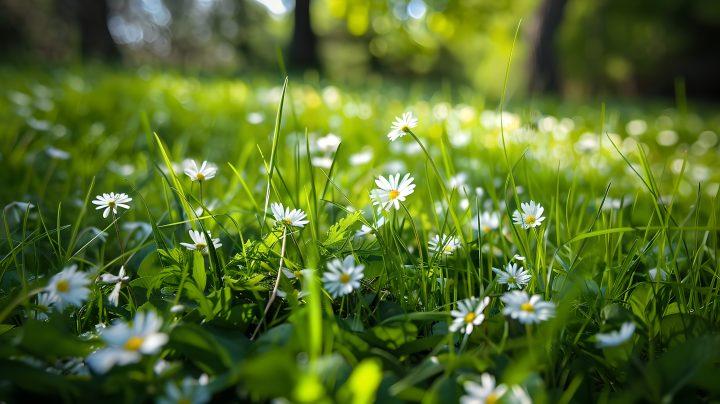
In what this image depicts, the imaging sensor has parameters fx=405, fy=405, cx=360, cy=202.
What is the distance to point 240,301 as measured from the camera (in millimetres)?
726

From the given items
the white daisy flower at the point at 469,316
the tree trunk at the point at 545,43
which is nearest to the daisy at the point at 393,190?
the white daisy flower at the point at 469,316

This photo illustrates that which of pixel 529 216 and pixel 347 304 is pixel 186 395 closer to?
pixel 347 304

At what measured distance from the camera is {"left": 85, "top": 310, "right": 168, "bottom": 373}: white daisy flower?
1.51 ft

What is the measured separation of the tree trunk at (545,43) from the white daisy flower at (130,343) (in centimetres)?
838

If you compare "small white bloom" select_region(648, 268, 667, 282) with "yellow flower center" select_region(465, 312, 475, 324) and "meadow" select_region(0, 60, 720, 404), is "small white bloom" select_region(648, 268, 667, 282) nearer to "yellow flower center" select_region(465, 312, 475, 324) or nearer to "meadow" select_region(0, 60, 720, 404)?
"meadow" select_region(0, 60, 720, 404)

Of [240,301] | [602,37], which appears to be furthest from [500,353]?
[602,37]

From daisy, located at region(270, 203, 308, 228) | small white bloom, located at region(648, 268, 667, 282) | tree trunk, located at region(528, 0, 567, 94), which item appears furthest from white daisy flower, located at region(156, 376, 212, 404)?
tree trunk, located at region(528, 0, 567, 94)

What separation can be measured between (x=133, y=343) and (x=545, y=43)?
9182 millimetres

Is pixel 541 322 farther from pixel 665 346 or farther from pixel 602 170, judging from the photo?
pixel 602 170

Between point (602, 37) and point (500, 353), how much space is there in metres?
16.9

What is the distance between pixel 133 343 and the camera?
1.61 feet

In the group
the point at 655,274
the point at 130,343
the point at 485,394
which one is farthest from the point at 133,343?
the point at 655,274

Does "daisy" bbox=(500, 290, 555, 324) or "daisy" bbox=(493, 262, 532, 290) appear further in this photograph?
"daisy" bbox=(493, 262, 532, 290)

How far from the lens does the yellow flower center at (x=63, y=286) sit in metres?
0.59
